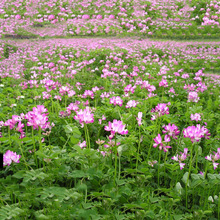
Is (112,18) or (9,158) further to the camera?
(112,18)

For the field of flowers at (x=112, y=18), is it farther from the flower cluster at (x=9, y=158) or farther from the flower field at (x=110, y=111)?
the flower cluster at (x=9, y=158)

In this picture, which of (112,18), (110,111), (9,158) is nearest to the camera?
(9,158)

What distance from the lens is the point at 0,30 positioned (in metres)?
12.2

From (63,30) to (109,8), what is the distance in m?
3.91

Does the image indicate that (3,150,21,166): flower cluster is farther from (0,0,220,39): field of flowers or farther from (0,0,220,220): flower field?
(0,0,220,39): field of flowers

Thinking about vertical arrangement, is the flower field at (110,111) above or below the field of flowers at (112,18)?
below

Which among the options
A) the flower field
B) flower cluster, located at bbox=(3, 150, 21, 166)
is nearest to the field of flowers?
the flower field

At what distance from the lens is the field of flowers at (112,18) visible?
12.2 metres

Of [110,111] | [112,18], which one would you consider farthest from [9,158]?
[112,18]

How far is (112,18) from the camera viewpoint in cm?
1395

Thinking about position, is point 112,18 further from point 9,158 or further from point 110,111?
point 9,158

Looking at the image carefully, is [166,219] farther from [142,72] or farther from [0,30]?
[0,30]

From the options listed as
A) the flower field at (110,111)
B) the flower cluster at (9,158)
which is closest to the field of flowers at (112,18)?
the flower field at (110,111)

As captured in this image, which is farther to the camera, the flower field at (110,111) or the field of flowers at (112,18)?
the field of flowers at (112,18)
